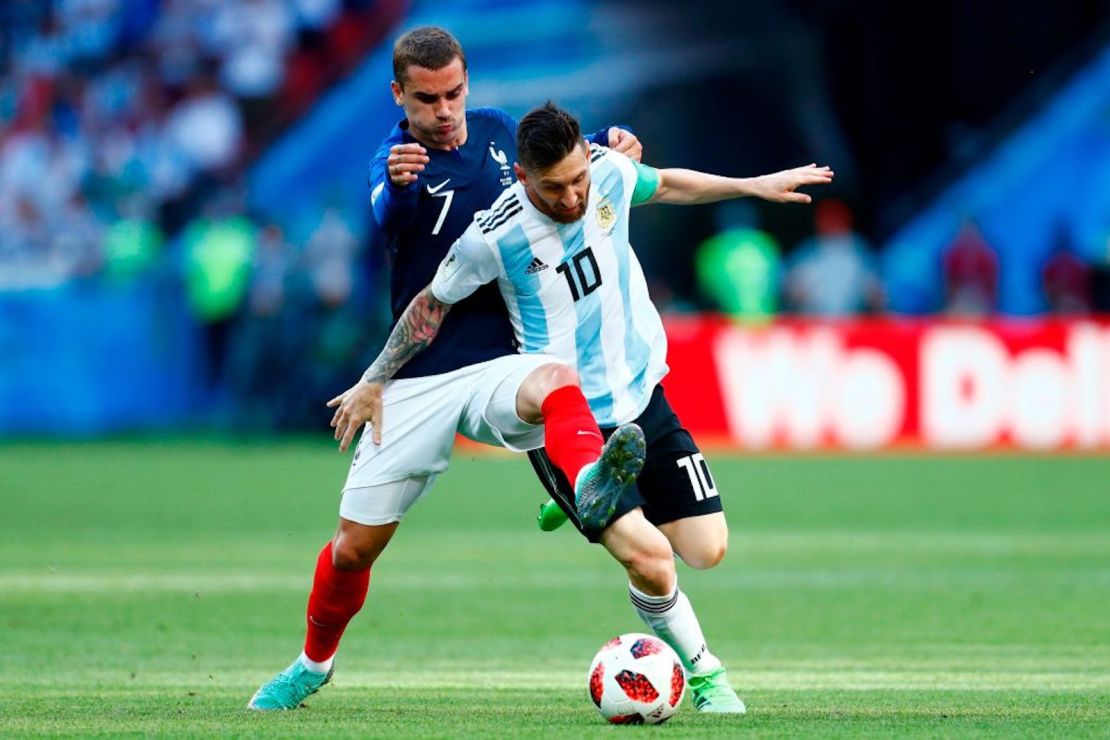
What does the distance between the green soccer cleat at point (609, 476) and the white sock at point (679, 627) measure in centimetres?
68

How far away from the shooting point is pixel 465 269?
669cm

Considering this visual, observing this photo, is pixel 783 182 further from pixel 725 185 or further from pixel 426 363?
pixel 426 363

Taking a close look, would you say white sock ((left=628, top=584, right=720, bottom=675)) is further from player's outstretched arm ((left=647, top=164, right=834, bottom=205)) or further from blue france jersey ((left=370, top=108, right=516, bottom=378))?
player's outstretched arm ((left=647, top=164, right=834, bottom=205))

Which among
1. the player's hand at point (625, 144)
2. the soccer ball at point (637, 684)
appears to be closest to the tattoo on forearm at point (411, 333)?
the player's hand at point (625, 144)

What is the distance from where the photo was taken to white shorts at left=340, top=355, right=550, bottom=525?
6.88m

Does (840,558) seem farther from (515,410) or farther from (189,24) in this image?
(189,24)

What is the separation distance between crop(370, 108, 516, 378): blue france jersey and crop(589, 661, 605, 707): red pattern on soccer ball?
1.22 m

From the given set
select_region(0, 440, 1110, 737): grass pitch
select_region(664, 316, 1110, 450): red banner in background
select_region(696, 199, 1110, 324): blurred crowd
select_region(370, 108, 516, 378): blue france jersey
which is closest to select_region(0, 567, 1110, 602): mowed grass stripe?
select_region(0, 440, 1110, 737): grass pitch

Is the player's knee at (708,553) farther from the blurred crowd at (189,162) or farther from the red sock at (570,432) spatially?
the blurred crowd at (189,162)

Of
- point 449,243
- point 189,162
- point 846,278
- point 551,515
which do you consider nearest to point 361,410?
point 449,243

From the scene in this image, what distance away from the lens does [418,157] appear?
21.6 ft

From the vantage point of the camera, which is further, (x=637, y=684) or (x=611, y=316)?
(x=611, y=316)

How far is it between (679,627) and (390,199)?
5.78 ft

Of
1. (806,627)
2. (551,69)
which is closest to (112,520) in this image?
(806,627)
